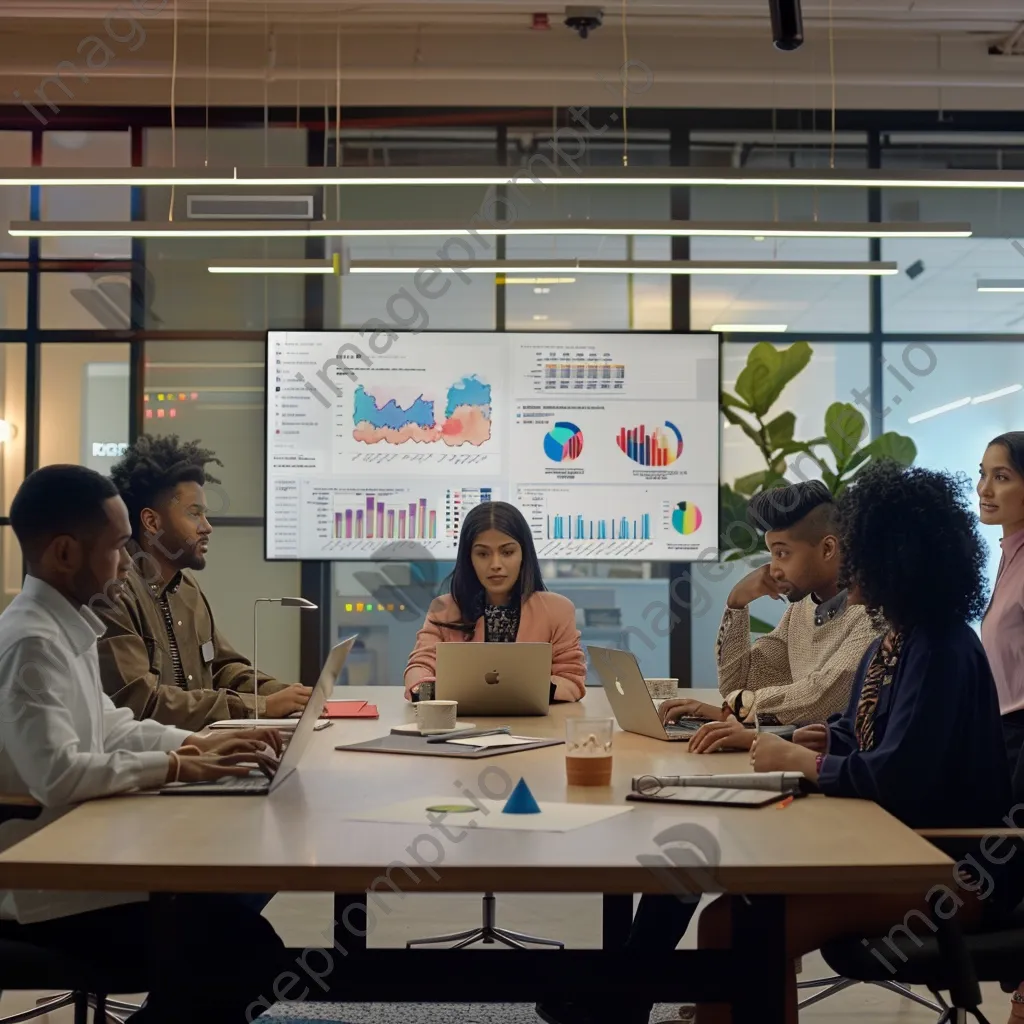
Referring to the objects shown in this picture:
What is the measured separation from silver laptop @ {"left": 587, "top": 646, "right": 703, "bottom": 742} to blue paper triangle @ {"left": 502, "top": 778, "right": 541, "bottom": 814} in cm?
78

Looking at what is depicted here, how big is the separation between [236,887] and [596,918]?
9.47 feet

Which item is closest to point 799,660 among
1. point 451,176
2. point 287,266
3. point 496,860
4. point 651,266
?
point 451,176

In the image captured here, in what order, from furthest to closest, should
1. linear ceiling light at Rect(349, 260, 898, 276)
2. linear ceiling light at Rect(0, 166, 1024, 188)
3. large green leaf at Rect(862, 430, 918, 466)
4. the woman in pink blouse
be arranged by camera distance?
1. large green leaf at Rect(862, 430, 918, 466)
2. linear ceiling light at Rect(349, 260, 898, 276)
3. linear ceiling light at Rect(0, 166, 1024, 188)
4. the woman in pink blouse

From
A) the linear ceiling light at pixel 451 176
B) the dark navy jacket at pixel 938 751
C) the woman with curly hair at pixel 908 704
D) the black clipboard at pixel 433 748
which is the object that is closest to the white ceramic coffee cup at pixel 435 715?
the black clipboard at pixel 433 748

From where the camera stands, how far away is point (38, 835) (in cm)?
185

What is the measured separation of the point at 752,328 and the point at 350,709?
158 inches

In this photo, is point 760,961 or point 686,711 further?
point 686,711

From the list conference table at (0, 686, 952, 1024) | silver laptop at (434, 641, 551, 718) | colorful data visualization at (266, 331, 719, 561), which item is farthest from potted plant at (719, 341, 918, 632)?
conference table at (0, 686, 952, 1024)

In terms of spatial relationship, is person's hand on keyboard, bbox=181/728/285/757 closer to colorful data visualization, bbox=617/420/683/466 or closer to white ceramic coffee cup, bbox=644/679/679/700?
white ceramic coffee cup, bbox=644/679/679/700

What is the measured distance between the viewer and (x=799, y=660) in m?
3.68

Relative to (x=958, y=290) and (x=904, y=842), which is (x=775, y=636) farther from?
(x=958, y=290)

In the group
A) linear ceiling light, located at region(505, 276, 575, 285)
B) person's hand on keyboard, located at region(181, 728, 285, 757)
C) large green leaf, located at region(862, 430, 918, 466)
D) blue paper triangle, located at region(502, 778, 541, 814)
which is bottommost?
blue paper triangle, located at region(502, 778, 541, 814)

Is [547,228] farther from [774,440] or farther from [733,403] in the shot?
[774,440]

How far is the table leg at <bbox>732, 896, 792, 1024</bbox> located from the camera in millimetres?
1936
